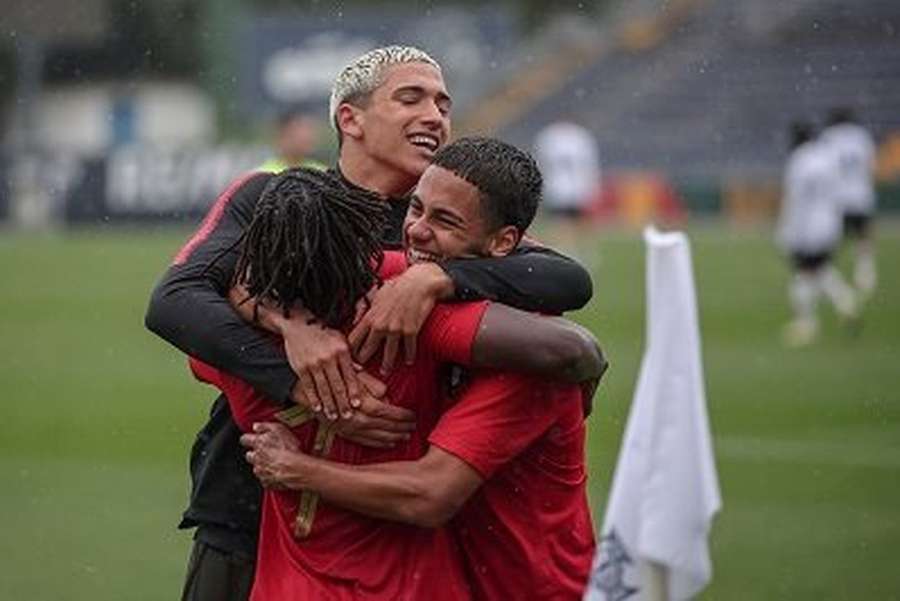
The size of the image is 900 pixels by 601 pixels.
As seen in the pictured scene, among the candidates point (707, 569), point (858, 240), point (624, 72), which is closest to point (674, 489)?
point (707, 569)

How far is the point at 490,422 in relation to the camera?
14.4ft

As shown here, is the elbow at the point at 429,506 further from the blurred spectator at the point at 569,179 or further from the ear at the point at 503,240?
the blurred spectator at the point at 569,179

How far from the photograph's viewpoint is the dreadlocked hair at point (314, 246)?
4.34 meters

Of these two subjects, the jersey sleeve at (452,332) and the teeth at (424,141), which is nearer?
the jersey sleeve at (452,332)

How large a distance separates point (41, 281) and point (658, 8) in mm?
22395

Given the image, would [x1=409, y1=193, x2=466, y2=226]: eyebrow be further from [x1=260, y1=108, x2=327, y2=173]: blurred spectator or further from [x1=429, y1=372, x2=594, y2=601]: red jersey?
[x1=260, y1=108, x2=327, y2=173]: blurred spectator

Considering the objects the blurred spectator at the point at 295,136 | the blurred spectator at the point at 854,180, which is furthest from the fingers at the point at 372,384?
the blurred spectator at the point at 854,180

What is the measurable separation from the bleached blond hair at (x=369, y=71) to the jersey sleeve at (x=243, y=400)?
3.01ft

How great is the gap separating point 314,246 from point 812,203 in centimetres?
1801

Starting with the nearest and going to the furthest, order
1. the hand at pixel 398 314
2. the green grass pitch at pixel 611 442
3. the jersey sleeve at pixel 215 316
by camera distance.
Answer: the hand at pixel 398 314 → the jersey sleeve at pixel 215 316 → the green grass pitch at pixel 611 442

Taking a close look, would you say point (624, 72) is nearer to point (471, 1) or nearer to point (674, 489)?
point (471, 1)

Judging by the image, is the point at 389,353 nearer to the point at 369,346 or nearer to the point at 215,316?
the point at 369,346

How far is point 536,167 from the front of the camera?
4.65 metres

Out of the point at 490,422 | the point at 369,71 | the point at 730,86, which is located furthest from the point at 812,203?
the point at 730,86
